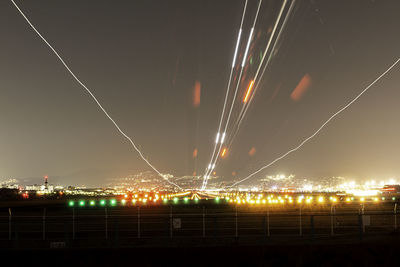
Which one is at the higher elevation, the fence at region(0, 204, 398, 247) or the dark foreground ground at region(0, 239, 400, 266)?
the fence at region(0, 204, 398, 247)

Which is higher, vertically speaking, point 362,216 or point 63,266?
point 362,216

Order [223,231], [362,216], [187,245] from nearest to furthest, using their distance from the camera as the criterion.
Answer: [187,245], [362,216], [223,231]

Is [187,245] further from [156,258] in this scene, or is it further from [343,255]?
[343,255]

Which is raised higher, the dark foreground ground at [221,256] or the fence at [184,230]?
the fence at [184,230]

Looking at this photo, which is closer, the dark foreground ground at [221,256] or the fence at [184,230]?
the dark foreground ground at [221,256]

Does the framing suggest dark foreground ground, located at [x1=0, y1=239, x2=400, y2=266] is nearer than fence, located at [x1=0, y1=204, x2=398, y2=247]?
Yes

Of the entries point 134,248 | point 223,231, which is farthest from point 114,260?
point 223,231

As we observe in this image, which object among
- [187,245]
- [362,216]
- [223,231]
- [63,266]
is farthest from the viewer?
[223,231]

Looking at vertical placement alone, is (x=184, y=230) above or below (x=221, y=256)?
above
